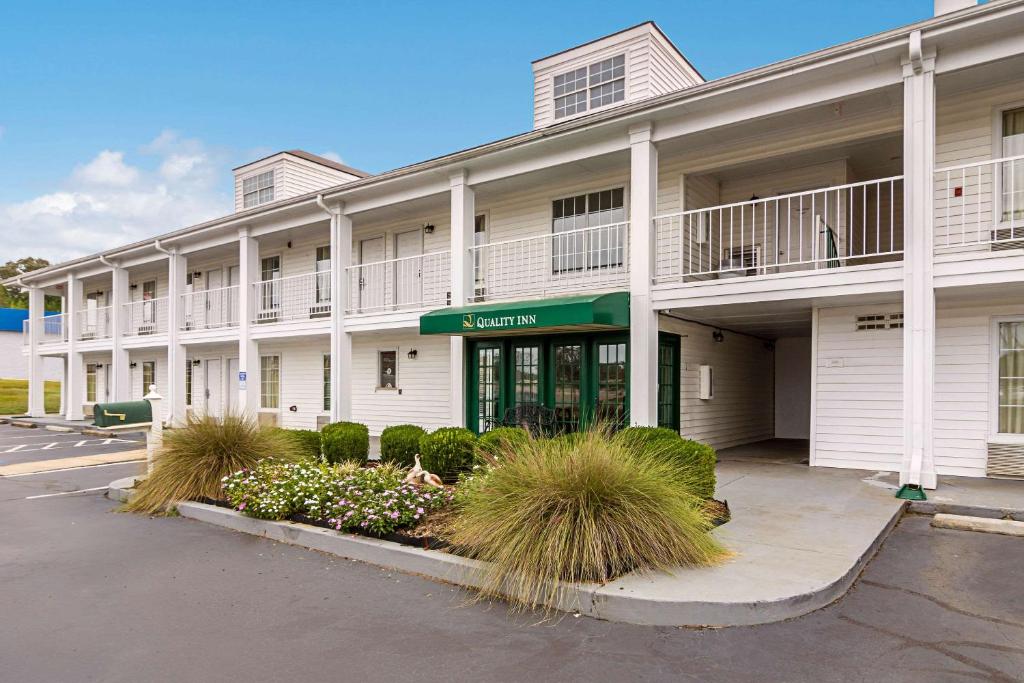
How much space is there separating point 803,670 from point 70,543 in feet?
23.0

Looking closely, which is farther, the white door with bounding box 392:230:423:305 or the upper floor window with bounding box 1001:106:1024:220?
the white door with bounding box 392:230:423:305

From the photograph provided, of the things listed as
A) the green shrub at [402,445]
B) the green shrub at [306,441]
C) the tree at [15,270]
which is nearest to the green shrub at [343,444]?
the green shrub at [306,441]

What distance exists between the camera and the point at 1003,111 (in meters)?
8.71

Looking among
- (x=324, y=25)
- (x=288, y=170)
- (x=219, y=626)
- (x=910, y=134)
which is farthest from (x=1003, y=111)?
(x=288, y=170)

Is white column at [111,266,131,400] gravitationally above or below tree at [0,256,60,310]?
below

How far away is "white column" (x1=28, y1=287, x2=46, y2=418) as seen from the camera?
24.3 metres

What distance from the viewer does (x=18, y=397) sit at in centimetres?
3331

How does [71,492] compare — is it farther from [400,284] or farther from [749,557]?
[749,557]

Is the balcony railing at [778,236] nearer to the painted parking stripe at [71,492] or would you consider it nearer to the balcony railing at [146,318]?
the painted parking stripe at [71,492]

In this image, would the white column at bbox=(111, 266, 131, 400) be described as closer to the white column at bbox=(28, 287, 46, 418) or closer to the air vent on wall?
the white column at bbox=(28, 287, 46, 418)

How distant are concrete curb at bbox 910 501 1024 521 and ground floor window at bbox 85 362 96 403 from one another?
2791 cm

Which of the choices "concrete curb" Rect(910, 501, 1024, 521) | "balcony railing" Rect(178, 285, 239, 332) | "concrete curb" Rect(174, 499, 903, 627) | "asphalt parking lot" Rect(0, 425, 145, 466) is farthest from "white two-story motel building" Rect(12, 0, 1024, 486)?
"concrete curb" Rect(174, 499, 903, 627)

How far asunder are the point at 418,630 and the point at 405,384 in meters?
11.0

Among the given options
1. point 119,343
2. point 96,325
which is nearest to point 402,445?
point 119,343
